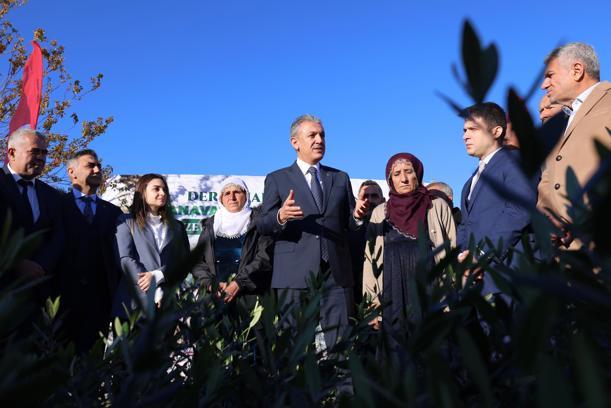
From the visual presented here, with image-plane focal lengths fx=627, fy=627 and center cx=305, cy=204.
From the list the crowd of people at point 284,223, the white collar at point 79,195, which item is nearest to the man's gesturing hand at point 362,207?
the crowd of people at point 284,223

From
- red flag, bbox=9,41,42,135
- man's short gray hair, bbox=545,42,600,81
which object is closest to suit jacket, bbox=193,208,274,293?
man's short gray hair, bbox=545,42,600,81

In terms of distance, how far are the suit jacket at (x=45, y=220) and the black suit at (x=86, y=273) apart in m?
0.33

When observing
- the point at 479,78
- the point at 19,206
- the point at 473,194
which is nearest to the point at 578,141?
the point at 473,194

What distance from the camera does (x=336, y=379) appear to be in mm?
1212

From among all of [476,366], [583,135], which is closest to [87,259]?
[583,135]

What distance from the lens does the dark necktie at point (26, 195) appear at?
→ 13.1ft

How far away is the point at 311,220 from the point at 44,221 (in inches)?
70.9

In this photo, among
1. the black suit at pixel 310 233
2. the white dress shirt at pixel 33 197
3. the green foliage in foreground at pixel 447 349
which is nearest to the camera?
the green foliage in foreground at pixel 447 349

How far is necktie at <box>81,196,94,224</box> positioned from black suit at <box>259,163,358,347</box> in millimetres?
1428

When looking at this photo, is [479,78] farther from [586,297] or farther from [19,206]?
[19,206]

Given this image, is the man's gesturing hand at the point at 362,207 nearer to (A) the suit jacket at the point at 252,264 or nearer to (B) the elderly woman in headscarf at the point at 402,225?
(B) the elderly woman in headscarf at the point at 402,225

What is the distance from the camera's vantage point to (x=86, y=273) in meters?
4.70

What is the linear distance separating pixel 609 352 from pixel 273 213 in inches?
142

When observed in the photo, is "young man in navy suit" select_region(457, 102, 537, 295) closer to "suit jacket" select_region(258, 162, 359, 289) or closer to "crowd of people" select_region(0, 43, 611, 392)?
"crowd of people" select_region(0, 43, 611, 392)
